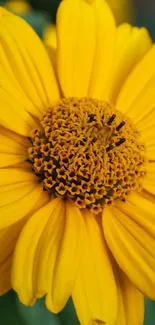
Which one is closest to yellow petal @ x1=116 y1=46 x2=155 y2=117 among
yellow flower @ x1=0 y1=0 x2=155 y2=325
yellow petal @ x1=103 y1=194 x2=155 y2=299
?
yellow flower @ x1=0 y1=0 x2=155 y2=325

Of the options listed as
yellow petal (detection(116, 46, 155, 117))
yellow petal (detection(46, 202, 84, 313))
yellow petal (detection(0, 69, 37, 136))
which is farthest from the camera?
yellow petal (detection(116, 46, 155, 117))

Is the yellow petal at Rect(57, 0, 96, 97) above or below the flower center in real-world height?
above

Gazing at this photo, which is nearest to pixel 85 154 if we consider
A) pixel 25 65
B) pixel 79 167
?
pixel 79 167

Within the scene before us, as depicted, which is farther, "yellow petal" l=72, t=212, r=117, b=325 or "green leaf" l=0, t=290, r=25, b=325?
"green leaf" l=0, t=290, r=25, b=325

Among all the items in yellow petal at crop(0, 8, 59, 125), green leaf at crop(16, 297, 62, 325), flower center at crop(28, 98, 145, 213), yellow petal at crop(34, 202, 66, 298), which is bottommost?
green leaf at crop(16, 297, 62, 325)

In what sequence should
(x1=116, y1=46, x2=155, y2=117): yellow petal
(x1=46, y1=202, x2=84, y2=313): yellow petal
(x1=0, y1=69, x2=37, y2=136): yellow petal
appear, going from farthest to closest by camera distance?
(x1=116, y1=46, x2=155, y2=117): yellow petal < (x1=0, y1=69, x2=37, y2=136): yellow petal < (x1=46, y1=202, x2=84, y2=313): yellow petal

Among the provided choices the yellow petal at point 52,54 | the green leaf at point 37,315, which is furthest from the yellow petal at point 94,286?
the yellow petal at point 52,54

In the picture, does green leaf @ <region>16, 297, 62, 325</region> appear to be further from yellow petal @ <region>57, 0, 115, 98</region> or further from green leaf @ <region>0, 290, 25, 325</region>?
yellow petal @ <region>57, 0, 115, 98</region>

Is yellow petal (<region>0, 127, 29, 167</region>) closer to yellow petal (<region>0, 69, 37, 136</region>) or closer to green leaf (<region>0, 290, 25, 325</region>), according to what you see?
yellow petal (<region>0, 69, 37, 136</region>)

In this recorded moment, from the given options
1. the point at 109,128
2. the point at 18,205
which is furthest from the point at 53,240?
the point at 109,128

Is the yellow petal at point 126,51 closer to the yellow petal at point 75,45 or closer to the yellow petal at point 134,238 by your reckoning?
the yellow petal at point 75,45

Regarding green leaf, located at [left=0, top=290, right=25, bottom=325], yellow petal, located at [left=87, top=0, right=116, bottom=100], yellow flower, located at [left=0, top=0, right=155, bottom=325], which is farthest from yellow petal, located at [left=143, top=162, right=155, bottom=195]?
green leaf, located at [left=0, top=290, right=25, bottom=325]
